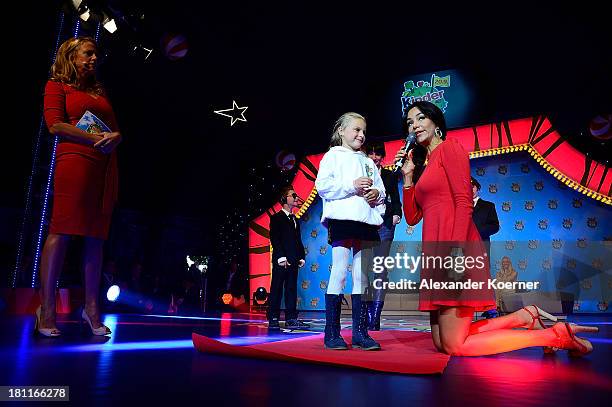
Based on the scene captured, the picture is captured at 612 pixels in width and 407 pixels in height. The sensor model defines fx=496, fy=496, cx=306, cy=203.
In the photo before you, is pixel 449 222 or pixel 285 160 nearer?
pixel 449 222

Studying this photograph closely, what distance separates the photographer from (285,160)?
10.5 metres

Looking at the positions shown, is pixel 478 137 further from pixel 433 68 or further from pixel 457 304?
pixel 457 304

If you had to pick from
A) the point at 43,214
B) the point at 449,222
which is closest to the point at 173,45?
the point at 43,214

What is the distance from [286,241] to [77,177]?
2.78 metres

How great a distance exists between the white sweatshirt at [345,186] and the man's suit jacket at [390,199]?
64.1 inches

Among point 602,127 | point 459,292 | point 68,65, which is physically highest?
point 602,127

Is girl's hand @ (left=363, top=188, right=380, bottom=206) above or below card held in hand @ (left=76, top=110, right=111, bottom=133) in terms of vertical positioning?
below

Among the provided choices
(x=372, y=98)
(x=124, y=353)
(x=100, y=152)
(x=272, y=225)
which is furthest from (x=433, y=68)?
(x=124, y=353)

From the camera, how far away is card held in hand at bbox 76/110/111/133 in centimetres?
268

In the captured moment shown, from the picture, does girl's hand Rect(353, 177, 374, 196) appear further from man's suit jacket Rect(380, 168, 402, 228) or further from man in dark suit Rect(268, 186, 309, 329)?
Result: man in dark suit Rect(268, 186, 309, 329)

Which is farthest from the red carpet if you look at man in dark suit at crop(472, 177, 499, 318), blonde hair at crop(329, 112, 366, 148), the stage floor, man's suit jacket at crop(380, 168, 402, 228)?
man in dark suit at crop(472, 177, 499, 318)

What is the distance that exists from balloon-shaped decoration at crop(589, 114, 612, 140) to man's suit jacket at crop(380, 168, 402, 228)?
464 centimetres

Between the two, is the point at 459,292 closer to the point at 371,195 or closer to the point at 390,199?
the point at 371,195

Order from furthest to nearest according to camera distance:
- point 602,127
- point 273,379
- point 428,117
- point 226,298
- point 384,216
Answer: point 226,298, point 602,127, point 384,216, point 428,117, point 273,379
